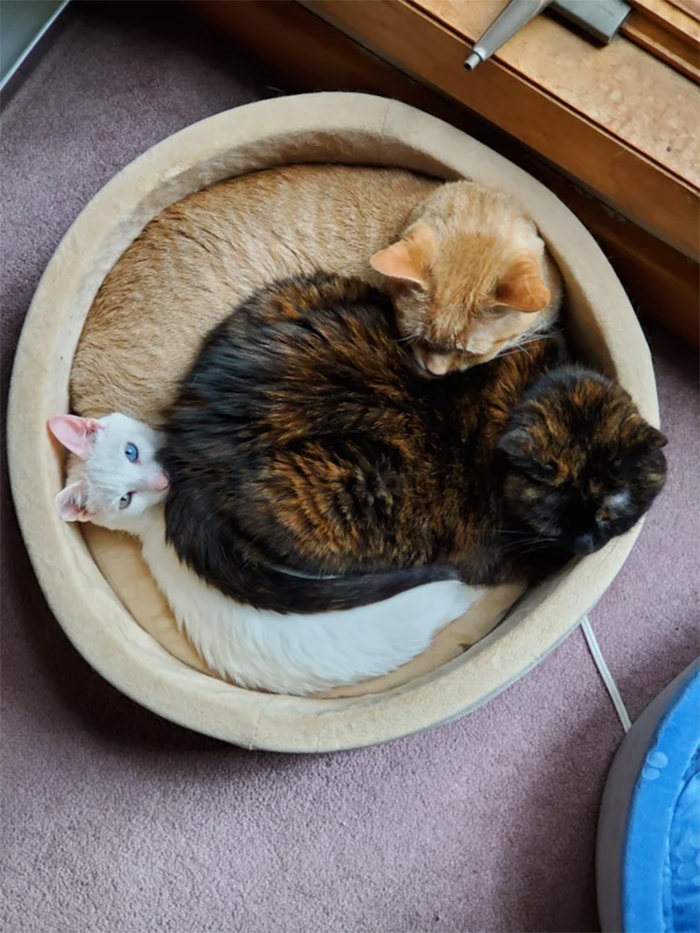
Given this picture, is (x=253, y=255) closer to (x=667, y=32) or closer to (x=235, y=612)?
(x=235, y=612)

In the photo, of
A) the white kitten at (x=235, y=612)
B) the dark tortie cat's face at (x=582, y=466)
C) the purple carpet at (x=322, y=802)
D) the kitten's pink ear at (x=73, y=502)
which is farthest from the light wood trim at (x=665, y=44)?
the kitten's pink ear at (x=73, y=502)

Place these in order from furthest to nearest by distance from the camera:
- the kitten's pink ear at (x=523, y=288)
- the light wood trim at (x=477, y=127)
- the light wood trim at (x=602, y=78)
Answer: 1. the light wood trim at (x=477, y=127)
2. the light wood trim at (x=602, y=78)
3. the kitten's pink ear at (x=523, y=288)

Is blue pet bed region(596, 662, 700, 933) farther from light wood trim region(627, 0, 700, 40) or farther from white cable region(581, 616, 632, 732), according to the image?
light wood trim region(627, 0, 700, 40)

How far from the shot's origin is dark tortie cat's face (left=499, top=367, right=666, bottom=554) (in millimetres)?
1123

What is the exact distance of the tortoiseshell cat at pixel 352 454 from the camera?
3.85 ft

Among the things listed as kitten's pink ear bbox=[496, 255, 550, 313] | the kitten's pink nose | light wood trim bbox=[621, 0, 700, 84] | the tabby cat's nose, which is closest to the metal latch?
light wood trim bbox=[621, 0, 700, 84]

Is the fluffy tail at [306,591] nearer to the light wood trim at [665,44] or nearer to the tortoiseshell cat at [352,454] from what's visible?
the tortoiseshell cat at [352,454]

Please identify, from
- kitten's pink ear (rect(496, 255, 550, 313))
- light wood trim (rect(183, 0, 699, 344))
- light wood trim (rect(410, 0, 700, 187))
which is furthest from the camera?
light wood trim (rect(183, 0, 699, 344))

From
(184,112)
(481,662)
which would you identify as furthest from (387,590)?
(184,112)

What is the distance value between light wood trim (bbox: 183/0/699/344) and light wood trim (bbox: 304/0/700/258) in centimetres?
6

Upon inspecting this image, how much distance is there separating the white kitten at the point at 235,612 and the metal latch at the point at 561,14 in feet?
2.46

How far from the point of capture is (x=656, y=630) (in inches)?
58.6

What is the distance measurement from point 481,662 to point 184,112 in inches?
46.4

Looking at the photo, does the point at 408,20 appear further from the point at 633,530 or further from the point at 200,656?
the point at 200,656
